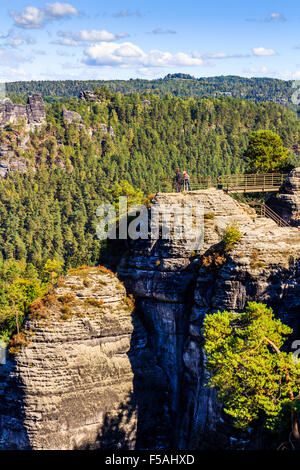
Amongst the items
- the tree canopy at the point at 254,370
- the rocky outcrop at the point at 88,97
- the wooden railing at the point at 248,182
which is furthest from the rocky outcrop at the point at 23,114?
the tree canopy at the point at 254,370

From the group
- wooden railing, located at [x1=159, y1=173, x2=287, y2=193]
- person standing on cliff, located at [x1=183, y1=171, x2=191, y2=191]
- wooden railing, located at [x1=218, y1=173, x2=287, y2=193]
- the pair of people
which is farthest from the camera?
wooden railing, located at [x1=218, y1=173, x2=287, y2=193]

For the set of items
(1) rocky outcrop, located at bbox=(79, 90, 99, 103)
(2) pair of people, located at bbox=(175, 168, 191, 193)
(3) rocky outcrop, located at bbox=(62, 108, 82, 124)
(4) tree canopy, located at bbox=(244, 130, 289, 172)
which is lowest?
(2) pair of people, located at bbox=(175, 168, 191, 193)

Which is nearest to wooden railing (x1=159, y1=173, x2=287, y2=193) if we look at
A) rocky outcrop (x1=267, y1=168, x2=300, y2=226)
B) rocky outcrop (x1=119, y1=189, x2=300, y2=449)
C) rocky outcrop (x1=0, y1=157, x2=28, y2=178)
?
rocky outcrop (x1=267, y1=168, x2=300, y2=226)

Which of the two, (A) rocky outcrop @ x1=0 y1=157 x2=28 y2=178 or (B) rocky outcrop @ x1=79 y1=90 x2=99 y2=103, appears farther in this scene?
(B) rocky outcrop @ x1=79 y1=90 x2=99 y2=103

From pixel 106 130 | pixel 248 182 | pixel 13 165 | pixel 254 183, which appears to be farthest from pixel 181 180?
pixel 106 130

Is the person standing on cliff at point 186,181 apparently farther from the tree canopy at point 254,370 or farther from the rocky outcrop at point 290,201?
the tree canopy at point 254,370

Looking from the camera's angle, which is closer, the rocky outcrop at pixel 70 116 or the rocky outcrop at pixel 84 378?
the rocky outcrop at pixel 84 378

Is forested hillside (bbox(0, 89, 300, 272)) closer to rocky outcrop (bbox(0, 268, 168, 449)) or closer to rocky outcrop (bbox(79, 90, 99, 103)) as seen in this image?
rocky outcrop (bbox(79, 90, 99, 103))
